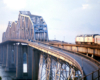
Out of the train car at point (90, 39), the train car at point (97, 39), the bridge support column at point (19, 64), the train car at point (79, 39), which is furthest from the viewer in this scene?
the bridge support column at point (19, 64)

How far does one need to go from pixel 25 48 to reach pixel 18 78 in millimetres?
12002

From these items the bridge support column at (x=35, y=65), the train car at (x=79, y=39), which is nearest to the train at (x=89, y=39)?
the train car at (x=79, y=39)

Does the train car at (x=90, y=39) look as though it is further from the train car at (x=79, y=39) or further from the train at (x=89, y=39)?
the train car at (x=79, y=39)

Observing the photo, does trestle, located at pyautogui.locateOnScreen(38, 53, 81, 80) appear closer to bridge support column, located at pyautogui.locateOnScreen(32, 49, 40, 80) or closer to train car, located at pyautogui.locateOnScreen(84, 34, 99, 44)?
bridge support column, located at pyautogui.locateOnScreen(32, 49, 40, 80)

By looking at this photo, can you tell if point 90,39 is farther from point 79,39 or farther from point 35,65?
point 35,65

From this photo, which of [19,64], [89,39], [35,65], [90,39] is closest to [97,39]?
[90,39]

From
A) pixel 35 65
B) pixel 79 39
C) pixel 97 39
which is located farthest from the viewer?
pixel 35 65

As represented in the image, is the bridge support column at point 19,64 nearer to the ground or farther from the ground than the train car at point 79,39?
nearer to the ground

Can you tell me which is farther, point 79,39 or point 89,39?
point 79,39

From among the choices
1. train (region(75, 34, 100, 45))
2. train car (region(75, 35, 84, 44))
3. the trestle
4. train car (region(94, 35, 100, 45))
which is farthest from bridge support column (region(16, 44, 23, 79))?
train car (region(94, 35, 100, 45))

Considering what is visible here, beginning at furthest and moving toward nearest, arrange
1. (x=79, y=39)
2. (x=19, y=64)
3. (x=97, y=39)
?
(x=19, y=64) < (x=79, y=39) < (x=97, y=39)

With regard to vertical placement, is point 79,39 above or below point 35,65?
above

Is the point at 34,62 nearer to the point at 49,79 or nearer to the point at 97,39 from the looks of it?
the point at 49,79

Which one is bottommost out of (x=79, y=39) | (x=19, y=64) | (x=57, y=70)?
(x=19, y=64)
